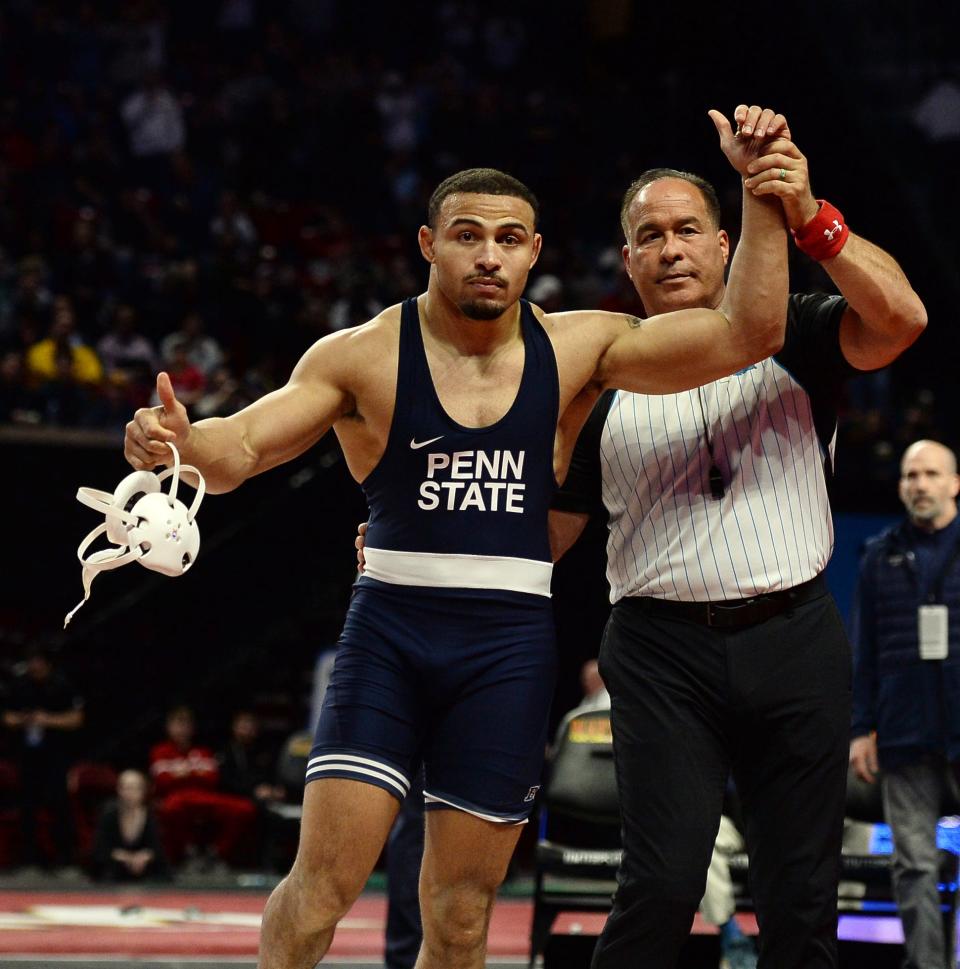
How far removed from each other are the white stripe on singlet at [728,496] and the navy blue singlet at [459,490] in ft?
0.84

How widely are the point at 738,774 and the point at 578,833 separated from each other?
8.00 feet

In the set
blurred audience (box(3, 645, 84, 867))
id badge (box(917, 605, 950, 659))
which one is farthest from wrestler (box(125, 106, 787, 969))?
blurred audience (box(3, 645, 84, 867))

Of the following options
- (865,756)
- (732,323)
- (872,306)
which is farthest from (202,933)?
(872,306)

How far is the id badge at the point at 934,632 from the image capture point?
589 centimetres

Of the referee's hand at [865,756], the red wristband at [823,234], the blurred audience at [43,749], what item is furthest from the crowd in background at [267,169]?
the red wristband at [823,234]

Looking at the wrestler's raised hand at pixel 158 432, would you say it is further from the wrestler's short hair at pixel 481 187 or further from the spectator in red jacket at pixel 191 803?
the spectator in red jacket at pixel 191 803

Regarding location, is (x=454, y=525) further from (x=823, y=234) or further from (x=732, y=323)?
(x=823, y=234)

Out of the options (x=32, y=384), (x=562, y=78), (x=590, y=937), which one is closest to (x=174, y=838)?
(x=32, y=384)

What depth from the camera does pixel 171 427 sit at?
3.36m

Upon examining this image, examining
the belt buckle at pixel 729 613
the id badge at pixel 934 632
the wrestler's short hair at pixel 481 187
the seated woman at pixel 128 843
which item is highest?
the wrestler's short hair at pixel 481 187

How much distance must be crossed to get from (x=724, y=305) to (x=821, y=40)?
14.9 m

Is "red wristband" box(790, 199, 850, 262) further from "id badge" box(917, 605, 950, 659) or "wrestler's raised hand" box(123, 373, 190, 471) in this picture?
"id badge" box(917, 605, 950, 659)

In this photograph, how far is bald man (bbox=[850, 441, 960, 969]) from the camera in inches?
223

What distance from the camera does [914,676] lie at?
5906mm
